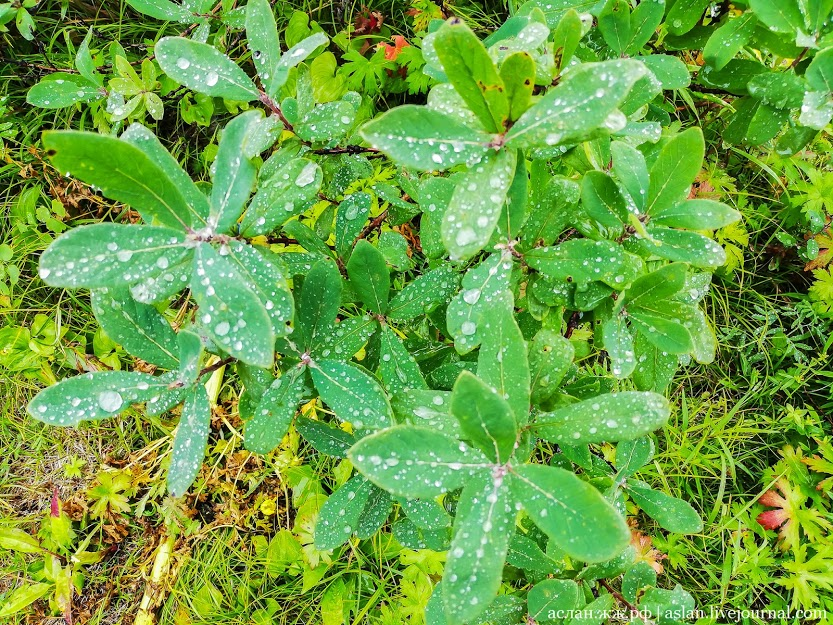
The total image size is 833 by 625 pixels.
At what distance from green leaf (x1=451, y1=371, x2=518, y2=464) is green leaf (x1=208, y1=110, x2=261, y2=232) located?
0.51m

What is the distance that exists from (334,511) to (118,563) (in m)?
2.06

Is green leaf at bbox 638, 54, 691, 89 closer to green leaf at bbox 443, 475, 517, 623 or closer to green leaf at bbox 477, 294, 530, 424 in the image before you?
green leaf at bbox 477, 294, 530, 424

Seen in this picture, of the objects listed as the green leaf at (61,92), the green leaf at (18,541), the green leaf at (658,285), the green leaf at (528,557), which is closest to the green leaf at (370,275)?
the green leaf at (658,285)

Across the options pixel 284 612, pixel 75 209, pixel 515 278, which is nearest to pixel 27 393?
pixel 75 209

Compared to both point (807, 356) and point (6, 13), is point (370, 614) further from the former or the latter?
point (6, 13)

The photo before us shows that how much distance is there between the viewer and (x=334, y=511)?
4.29 feet

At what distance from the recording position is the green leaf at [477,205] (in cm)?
82

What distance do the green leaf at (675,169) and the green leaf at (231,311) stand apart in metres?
0.80

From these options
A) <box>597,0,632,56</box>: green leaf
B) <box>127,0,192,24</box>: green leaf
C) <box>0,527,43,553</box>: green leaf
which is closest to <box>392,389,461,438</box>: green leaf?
<box>597,0,632,56</box>: green leaf

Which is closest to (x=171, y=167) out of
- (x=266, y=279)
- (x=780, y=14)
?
(x=266, y=279)

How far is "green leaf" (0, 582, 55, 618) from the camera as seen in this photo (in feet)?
8.34

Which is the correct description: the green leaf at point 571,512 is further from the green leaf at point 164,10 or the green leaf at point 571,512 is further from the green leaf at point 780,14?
the green leaf at point 164,10

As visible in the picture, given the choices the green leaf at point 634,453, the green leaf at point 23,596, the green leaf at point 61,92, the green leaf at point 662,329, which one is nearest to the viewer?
the green leaf at point 662,329

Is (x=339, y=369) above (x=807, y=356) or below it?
above
